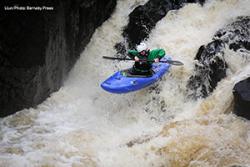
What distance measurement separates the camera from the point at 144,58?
24.9ft

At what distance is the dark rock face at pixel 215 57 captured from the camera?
739cm

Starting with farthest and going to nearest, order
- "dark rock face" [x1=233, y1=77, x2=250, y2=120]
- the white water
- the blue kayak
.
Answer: the blue kayak
"dark rock face" [x1=233, y1=77, x2=250, y2=120]
the white water

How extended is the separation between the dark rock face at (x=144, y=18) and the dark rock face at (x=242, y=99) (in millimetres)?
3760

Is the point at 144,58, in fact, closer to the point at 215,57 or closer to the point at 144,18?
the point at 215,57

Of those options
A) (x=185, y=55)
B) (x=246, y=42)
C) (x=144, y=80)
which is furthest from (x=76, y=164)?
(x=246, y=42)

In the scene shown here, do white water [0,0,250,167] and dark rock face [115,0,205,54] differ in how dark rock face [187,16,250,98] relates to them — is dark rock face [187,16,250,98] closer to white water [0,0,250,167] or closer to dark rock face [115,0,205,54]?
white water [0,0,250,167]

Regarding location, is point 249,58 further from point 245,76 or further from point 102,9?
point 102,9

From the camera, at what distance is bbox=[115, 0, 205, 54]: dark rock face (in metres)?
9.58

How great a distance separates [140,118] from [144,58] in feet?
3.83

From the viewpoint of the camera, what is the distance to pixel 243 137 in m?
5.47

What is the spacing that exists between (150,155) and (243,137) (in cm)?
134

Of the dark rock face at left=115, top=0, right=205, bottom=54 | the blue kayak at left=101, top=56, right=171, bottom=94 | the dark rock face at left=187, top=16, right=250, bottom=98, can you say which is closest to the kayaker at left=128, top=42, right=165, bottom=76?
the blue kayak at left=101, top=56, right=171, bottom=94

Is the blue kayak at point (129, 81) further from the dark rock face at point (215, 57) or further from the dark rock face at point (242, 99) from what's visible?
the dark rock face at point (242, 99)

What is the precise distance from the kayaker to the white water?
428 millimetres
